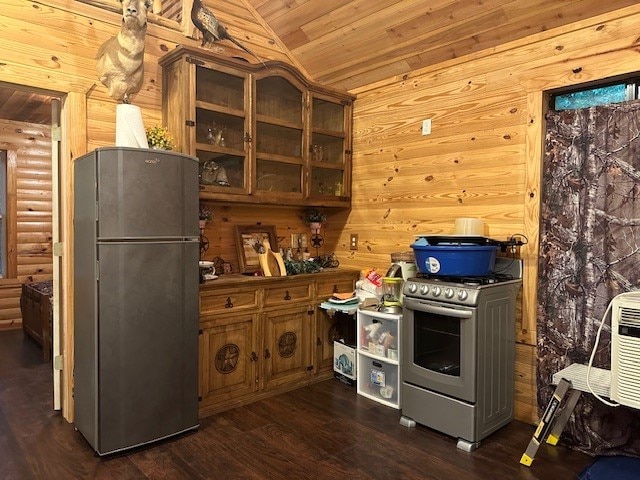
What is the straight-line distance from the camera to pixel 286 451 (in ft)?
8.41

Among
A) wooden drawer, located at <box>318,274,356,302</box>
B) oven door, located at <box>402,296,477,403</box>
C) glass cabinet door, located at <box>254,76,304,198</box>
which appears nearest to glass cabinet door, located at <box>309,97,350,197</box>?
glass cabinet door, located at <box>254,76,304,198</box>

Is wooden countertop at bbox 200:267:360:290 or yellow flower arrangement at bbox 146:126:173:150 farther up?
yellow flower arrangement at bbox 146:126:173:150

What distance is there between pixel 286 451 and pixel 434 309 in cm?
119

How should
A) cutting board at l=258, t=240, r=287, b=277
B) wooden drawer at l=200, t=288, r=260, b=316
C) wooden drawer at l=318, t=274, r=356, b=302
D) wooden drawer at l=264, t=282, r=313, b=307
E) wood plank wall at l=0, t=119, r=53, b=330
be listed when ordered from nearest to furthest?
wooden drawer at l=200, t=288, r=260, b=316, wooden drawer at l=264, t=282, r=313, b=307, cutting board at l=258, t=240, r=287, b=277, wooden drawer at l=318, t=274, r=356, b=302, wood plank wall at l=0, t=119, r=53, b=330

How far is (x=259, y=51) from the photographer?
3.78m

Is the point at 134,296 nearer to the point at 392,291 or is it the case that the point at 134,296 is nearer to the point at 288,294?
the point at 288,294

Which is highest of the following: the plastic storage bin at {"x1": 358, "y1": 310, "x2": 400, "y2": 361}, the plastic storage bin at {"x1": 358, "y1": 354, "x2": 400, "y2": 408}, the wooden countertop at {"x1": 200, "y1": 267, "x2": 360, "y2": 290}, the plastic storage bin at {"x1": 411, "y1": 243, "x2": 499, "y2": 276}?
the plastic storage bin at {"x1": 411, "y1": 243, "x2": 499, "y2": 276}

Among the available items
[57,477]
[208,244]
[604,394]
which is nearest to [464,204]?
[604,394]

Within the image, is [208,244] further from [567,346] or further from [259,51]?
[567,346]

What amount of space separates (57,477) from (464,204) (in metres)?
2.93

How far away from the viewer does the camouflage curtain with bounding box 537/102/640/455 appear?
2.45m

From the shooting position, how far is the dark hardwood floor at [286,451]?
234 centimetres

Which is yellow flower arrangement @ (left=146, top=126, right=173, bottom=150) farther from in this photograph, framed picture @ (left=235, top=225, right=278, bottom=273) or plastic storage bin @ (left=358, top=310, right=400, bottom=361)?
plastic storage bin @ (left=358, top=310, right=400, bottom=361)

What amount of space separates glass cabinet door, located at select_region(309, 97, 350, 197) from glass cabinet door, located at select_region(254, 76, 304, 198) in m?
0.14
